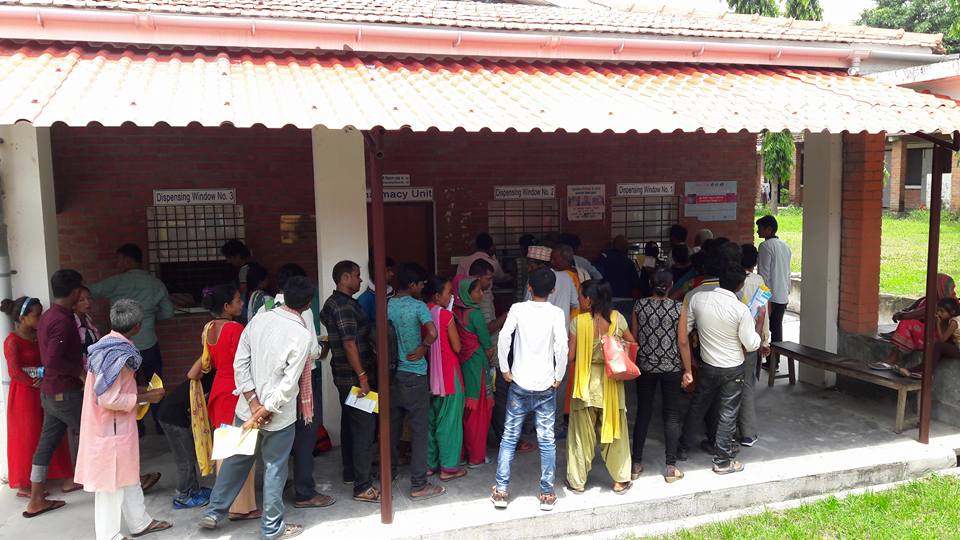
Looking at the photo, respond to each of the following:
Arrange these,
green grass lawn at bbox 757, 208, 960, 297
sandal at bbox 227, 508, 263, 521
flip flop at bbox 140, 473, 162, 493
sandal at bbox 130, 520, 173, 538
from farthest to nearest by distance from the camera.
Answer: green grass lawn at bbox 757, 208, 960, 297 → flip flop at bbox 140, 473, 162, 493 → sandal at bbox 227, 508, 263, 521 → sandal at bbox 130, 520, 173, 538

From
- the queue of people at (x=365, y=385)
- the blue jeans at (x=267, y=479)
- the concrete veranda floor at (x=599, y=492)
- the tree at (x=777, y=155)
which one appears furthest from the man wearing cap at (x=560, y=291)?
the tree at (x=777, y=155)

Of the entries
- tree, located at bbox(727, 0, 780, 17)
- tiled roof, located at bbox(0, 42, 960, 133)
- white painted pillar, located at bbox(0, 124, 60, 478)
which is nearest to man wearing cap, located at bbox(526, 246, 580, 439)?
tiled roof, located at bbox(0, 42, 960, 133)

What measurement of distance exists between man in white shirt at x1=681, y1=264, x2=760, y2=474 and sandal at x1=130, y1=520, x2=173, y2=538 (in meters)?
3.75

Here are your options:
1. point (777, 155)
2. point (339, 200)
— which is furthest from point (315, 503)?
point (777, 155)

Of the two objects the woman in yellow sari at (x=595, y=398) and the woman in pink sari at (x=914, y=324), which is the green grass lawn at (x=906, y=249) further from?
the woman in yellow sari at (x=595, y=398)

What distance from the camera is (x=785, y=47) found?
258 inches

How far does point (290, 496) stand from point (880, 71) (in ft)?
21.6

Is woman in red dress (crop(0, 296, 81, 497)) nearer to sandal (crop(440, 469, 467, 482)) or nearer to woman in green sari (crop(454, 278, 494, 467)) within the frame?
sandal (crop(440, 469, 467, 482))

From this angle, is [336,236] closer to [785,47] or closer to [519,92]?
[519,92]

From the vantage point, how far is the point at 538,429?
16.0 ft

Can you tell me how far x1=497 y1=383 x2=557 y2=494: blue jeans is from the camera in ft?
15.9

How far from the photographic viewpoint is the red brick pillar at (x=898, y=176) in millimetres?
28594

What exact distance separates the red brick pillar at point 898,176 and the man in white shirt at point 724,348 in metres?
27.9

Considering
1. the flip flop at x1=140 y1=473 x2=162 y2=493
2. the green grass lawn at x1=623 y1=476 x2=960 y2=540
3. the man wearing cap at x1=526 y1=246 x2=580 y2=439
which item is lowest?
A: the green grass lawn at x1=623 y1=476 x2=960 y2=540
